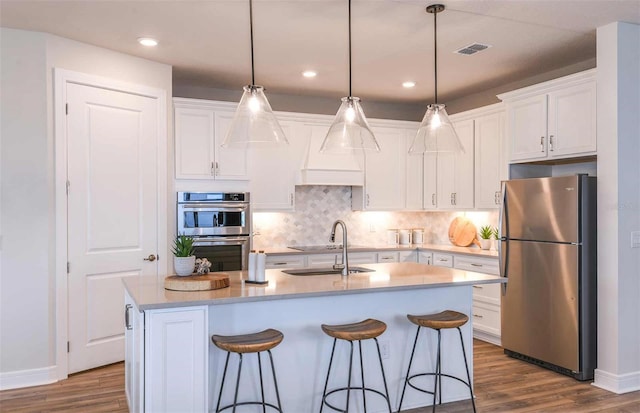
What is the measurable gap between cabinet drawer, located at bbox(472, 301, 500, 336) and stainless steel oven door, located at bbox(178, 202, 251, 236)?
246 centimetres

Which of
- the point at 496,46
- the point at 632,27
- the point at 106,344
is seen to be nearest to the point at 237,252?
the point at 106,344

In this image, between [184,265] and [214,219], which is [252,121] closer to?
[184,265]

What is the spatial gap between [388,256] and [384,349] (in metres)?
2.57

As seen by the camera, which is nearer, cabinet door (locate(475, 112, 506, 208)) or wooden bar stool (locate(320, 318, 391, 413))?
wooden bar stool (locate(320, 318, 391, 413))

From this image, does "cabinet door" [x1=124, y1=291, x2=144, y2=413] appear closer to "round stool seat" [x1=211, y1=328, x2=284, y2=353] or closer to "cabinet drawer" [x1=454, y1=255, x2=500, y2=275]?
"round stool seat" [x1=211, y1=328, x2=284, y2=353]

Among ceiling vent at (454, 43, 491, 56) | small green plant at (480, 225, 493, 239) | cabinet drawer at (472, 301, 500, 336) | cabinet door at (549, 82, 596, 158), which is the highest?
ceiling vent at (454, 43, 491, 56)

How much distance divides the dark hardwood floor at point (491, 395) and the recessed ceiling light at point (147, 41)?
2704 mm

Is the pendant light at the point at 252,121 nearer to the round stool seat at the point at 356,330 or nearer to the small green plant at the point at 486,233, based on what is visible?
the round stool seat at the point at 356,330

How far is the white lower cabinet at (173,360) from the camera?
2.73 m

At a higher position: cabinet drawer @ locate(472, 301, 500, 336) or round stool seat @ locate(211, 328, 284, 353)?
round stool seat @ locate(211, 328, 284, 353)

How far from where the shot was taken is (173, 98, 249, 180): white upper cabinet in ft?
17.1

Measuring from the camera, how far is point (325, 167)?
5.89m

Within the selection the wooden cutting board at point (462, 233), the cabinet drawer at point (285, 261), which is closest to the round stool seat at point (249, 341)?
the cabinet drawer at point (285, 261)

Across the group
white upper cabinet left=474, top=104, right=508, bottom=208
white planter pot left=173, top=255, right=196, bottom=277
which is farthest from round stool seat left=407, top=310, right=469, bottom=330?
white upper cabinet left=474, top=104, right=508, bottom=208
